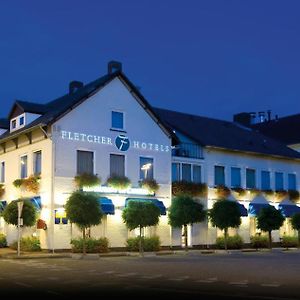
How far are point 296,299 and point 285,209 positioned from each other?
3717 centimetres

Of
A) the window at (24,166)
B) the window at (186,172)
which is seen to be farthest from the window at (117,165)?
the window at (186,172)

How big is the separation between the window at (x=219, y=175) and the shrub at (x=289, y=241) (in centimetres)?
686

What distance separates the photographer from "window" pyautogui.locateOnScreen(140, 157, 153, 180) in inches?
1612

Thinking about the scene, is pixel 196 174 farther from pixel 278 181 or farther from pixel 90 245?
pixel 90 245

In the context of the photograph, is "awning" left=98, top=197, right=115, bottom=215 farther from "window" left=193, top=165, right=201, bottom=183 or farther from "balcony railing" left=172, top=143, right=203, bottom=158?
"window" left=193, top=165, right=201, bottom=183

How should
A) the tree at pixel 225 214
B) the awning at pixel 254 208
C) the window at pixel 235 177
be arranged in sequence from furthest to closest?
the window at pixel 235 177, the awning at pixel 254 208, the tree at pixel 225 214

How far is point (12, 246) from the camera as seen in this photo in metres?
38.7

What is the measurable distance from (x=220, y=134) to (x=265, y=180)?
5.30 meters

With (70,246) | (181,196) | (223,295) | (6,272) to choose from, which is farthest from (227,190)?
(223,295)

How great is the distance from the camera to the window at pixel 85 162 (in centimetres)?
3770

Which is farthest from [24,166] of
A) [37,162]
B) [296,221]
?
[296,221]

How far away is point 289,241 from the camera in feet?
155

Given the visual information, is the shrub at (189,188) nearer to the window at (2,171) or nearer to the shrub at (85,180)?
the shrub at (85,180)

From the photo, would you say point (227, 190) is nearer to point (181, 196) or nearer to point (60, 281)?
point (181, 196)
